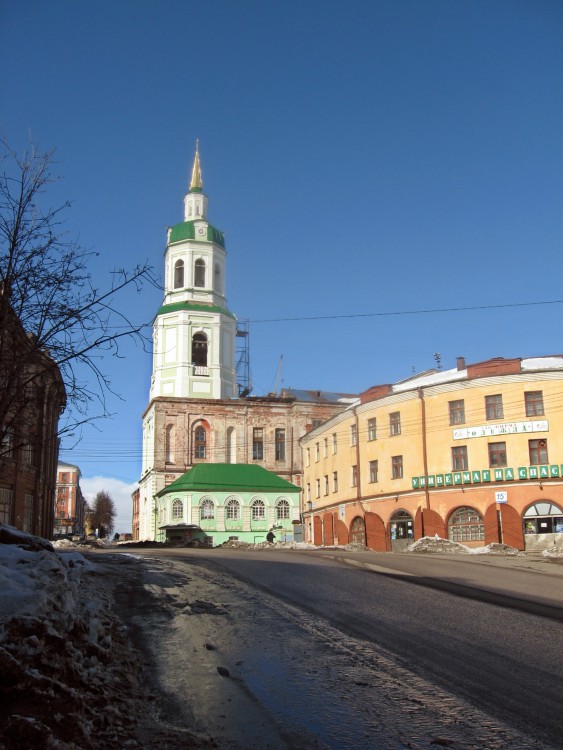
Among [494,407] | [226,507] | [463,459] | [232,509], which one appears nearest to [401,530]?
[463,459]

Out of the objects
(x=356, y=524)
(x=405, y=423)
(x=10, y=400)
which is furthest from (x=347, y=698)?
(x=356, y=524)

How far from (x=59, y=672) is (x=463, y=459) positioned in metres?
40.1

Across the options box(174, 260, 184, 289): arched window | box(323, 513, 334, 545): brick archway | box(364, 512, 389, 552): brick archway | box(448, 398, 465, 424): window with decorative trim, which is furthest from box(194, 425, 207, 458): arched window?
box(448, 398, 465, 424): window with decorative trim

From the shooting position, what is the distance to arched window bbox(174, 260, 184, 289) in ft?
259

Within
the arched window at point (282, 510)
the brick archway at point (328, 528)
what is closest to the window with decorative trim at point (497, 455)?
the brick archway at point (328, 528)

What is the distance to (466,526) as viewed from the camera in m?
43.0

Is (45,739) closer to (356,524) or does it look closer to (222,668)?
(222,668)

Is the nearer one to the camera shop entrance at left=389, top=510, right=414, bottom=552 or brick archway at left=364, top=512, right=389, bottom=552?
shop entrance at left=389, top=510, right=414, bottom=552

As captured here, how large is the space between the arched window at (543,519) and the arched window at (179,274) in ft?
158

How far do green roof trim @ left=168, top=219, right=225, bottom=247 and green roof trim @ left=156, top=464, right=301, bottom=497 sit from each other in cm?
2488

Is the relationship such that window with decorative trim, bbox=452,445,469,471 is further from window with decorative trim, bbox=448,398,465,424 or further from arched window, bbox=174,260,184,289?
arched window, bbox=174,260,184,289

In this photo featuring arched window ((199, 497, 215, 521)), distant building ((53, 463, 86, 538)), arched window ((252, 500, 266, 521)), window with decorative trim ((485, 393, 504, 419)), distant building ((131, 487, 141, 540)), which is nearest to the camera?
window with decorative trim ((485, 393, 504, 419))

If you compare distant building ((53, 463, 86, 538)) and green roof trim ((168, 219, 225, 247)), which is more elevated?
green roof trim ((168, 219, 225, 247))

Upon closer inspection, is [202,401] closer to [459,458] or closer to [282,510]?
[282,510]
